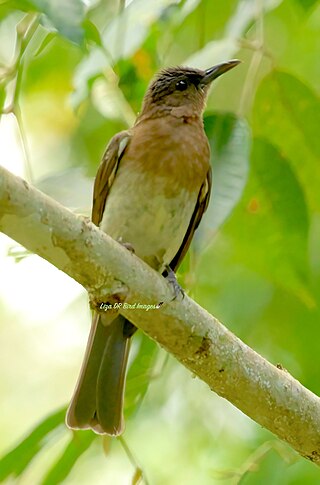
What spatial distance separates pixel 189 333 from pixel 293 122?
106cm

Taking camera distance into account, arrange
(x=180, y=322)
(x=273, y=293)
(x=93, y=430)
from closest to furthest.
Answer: (x=180, y=322) < (x=93, y=430) < (x=273, y=293)

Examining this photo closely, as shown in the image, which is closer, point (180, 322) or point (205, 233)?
point (180, 322)

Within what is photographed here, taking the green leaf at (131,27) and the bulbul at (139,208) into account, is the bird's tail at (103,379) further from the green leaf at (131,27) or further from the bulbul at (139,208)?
the green leaf at (131,27)

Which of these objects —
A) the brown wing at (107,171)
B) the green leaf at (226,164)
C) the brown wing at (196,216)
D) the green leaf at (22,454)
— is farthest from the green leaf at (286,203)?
→ the green leaf at (22,454)

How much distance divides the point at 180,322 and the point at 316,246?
1949 millimetres

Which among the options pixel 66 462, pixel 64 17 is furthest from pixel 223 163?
pixel 66 462

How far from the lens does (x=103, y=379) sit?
3.69 meters

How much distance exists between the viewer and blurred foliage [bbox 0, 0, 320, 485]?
10.4ft

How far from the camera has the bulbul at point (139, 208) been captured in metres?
3.54

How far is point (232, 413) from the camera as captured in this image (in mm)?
5086

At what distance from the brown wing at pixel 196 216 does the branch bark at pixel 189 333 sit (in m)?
0.76

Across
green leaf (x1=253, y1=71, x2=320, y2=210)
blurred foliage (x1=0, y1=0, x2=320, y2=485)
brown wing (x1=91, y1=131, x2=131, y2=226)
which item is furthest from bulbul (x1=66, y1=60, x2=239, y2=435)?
green leaf (x1=253, y1=71, x2=320, y2=210)

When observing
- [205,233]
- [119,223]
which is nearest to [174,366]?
[119,223]

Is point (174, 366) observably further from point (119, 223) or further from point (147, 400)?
point (119, 223)
